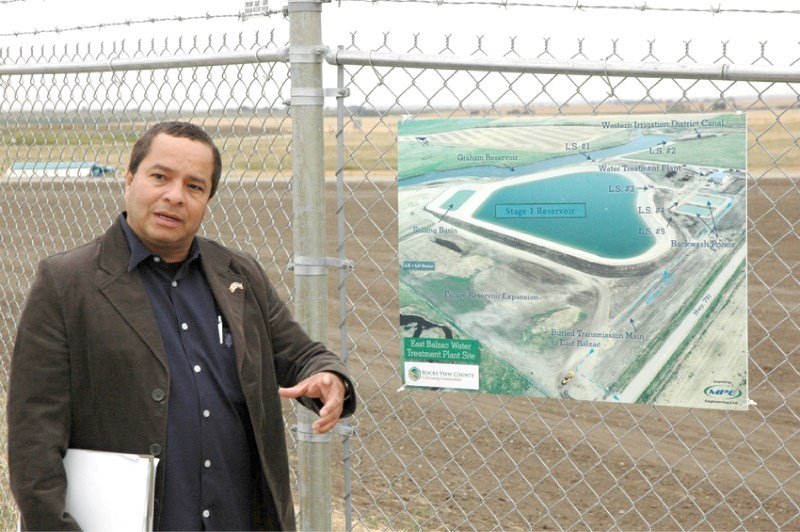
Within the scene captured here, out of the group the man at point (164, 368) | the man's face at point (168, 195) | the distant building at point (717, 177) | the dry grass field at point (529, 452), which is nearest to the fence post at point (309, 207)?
the man at point (164, 368)

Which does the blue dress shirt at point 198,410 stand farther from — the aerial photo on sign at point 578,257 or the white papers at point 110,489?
the aerial photo on sign at point 578,257

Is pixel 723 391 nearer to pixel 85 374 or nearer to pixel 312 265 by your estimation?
pixel 312 265

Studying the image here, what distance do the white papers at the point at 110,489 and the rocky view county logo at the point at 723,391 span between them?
150 centimetres

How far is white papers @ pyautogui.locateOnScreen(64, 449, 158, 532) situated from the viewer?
2.31 metres

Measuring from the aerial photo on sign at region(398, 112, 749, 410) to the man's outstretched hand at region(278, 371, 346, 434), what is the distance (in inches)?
22.7

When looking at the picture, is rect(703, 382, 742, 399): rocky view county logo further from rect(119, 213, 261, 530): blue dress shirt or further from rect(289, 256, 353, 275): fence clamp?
rect(119, 213, 261, 530): blue dress shirt

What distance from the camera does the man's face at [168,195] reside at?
2.47 m

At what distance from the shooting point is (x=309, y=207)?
3066 mm

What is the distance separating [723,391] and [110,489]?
1639 millimetres

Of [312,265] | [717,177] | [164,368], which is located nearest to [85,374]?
[164,368]

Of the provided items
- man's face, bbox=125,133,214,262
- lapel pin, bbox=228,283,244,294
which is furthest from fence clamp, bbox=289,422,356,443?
man's face, bbox=125,133,214,262

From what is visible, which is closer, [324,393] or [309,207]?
[324,393]

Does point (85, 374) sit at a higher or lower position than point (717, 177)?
lower

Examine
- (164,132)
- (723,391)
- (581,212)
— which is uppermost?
(164,132)
